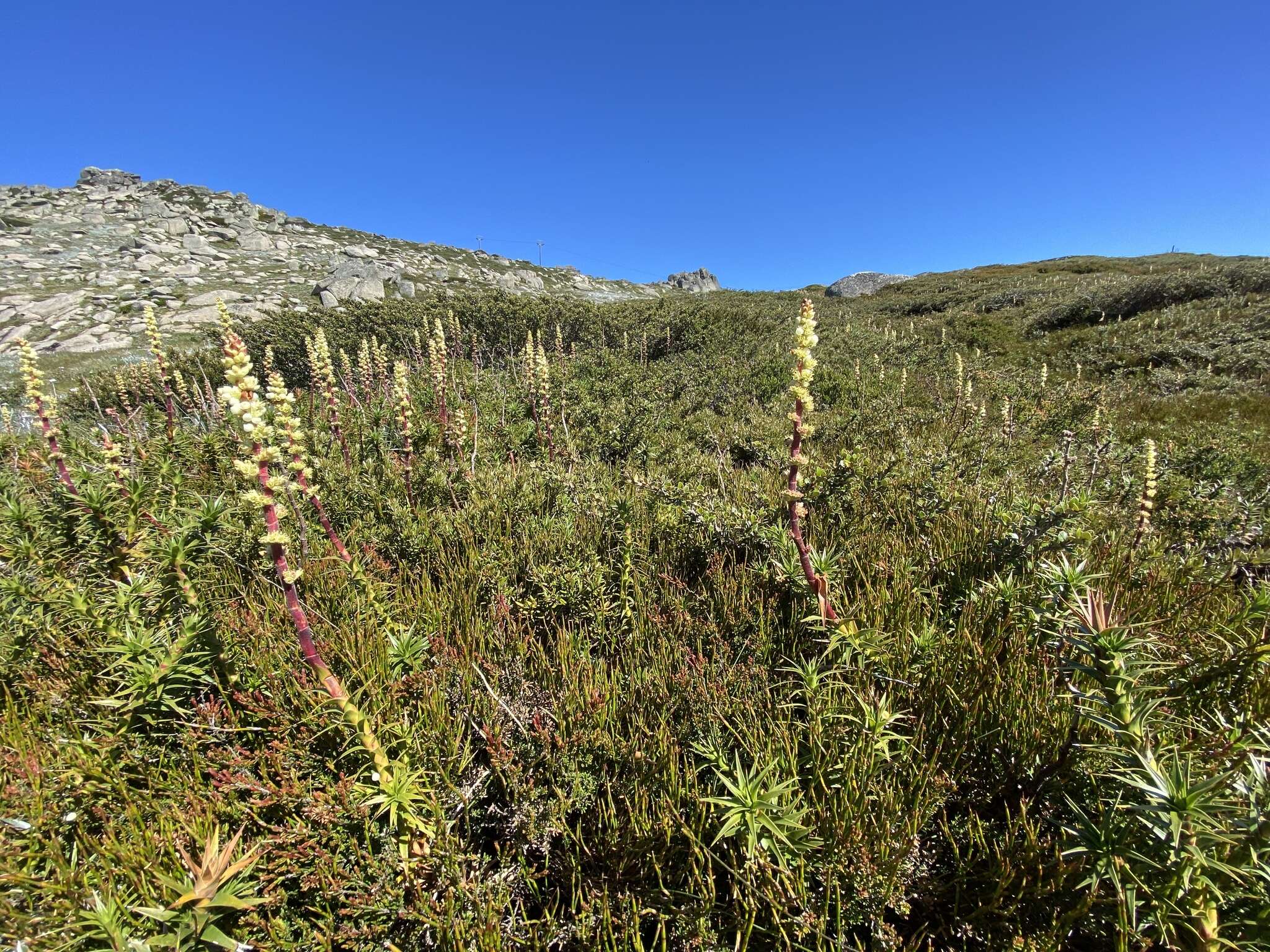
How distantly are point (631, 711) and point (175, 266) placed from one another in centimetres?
4173

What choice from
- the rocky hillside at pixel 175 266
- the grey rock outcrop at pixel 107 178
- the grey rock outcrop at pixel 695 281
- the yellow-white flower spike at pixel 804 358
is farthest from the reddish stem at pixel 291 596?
the grey rock outcrop at pixel 107 178

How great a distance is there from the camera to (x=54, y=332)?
20766 millimetres

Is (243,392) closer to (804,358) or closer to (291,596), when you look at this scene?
(291,596)

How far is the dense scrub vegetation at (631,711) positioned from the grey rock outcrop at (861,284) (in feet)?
141

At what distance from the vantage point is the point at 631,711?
8.14ft

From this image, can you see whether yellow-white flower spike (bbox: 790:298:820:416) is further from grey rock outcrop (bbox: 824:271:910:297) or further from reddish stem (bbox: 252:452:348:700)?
A: grey rock outcrop (bbox: 824:271:910:297)

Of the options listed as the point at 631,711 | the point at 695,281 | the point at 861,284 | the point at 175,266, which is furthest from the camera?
the point at 695,281

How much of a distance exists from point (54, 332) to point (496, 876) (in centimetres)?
3191

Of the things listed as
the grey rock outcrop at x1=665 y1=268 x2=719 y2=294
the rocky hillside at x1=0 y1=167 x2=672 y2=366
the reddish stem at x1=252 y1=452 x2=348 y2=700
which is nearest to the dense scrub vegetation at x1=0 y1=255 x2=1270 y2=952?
the reddish stem at x1=252 y1=452 x2=348 y2=700

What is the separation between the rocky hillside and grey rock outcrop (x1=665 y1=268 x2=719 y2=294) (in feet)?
27.1

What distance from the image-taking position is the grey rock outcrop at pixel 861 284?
138 ft

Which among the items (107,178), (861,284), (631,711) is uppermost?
(107,178)

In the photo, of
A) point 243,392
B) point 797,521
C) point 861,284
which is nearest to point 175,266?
point 243,392

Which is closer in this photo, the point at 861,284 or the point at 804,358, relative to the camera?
the point at 804,358
